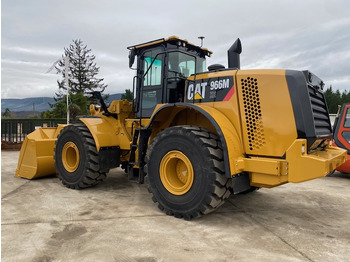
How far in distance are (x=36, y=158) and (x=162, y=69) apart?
3.54 meters

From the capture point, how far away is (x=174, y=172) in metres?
4.41

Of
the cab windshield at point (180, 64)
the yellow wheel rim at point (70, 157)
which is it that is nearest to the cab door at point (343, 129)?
the cab windshield at point (180, 64)

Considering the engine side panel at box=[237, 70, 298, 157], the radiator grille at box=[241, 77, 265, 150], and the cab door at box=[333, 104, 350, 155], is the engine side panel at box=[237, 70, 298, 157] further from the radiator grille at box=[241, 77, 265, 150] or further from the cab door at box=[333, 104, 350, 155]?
the cab door at box=[333, 104, 350, 155]

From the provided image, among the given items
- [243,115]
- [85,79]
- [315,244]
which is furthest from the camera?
[85,79]

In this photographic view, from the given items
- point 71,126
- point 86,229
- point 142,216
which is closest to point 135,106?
point 71,126

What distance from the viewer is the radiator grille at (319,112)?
4000 millimetres

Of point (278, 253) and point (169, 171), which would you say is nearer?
point (278, 253)

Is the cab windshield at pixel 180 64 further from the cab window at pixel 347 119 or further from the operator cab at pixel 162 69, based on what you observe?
the cab window at pixel 347 119

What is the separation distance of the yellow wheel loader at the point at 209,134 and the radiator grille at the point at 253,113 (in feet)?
0.04

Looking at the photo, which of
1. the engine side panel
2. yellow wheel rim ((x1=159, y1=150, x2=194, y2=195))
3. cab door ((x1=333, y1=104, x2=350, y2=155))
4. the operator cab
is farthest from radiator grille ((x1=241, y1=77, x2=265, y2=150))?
cab door ((x1=333, y1=104, x2=350, y2=155))

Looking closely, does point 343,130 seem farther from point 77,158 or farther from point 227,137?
point 77,158

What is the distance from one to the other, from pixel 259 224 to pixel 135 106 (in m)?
3.19

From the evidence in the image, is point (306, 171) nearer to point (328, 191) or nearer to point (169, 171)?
point (169, 171)

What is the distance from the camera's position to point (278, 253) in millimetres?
3102
